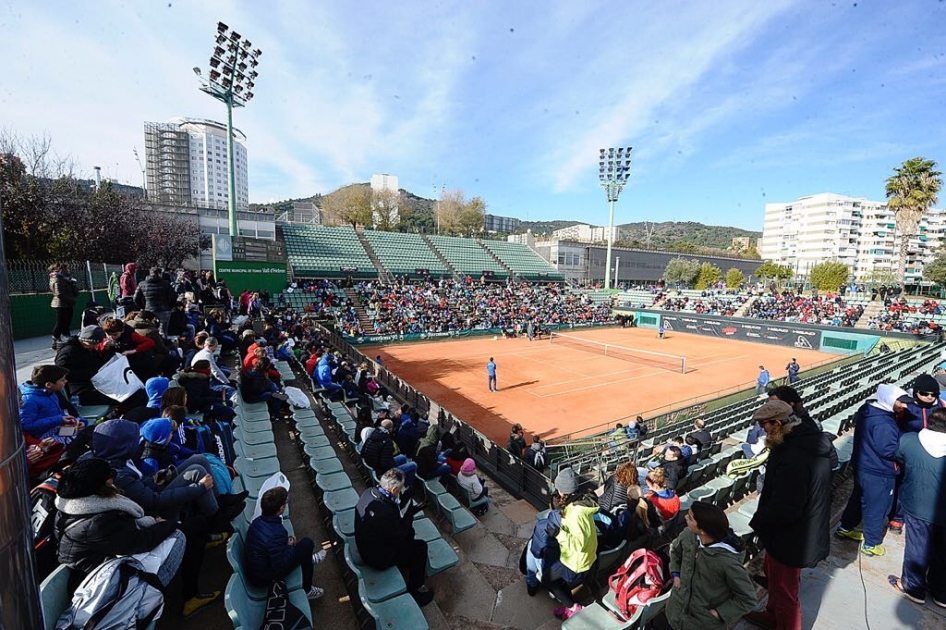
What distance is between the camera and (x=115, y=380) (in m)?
5.21

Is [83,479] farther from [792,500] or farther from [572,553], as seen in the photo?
[792,500]

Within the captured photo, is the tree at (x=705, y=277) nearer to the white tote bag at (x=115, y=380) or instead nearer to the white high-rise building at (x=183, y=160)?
the white tote bag at (x=115, y=380)

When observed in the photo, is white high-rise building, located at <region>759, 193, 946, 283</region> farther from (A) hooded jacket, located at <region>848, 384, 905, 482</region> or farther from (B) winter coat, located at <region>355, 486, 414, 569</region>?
(B) winter coat, located at <region>355, 486, 414, 569</region>

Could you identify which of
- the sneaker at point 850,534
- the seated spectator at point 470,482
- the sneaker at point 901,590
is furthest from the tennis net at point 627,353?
the sneaker at point 901,590

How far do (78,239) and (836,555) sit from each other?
A: 25460 mm

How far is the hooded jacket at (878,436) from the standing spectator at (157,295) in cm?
1182

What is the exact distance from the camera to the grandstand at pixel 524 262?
55.2m

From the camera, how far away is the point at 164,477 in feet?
11.9

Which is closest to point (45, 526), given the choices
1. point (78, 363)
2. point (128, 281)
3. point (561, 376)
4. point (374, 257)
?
point (78, 363)

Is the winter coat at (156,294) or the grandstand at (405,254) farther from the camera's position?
the grandstand at (405,254)

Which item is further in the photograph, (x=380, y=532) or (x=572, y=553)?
(x=572, y=553)

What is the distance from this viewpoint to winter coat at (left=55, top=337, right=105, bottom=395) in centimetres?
526

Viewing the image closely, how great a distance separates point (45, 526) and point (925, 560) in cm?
719

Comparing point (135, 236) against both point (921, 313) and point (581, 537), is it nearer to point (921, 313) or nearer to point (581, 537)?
point (581, 537)
